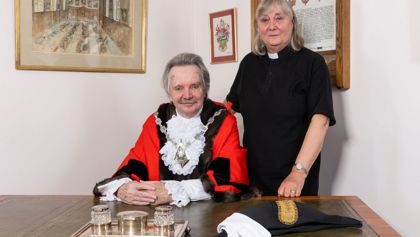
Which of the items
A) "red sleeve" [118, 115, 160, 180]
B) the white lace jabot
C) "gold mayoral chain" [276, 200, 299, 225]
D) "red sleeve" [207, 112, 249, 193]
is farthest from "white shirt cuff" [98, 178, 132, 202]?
"gold mayoral chain" [276, 200, 299, 225]

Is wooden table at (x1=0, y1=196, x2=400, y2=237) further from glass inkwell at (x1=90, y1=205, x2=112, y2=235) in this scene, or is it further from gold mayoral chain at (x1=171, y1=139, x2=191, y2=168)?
gold mayoral chain at (x1=171, y1=139, x2=191, y2=168)

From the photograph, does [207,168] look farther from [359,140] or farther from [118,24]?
[118,24]

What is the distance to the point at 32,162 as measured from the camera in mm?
3068

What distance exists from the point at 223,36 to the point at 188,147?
1722mm

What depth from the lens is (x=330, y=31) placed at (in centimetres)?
292

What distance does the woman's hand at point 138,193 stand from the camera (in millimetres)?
2006

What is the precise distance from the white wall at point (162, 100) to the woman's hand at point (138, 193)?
1.23 meters

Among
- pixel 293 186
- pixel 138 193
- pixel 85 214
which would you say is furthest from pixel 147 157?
→ pixel 293 186

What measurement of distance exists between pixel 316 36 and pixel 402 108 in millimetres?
716

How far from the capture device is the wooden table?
1.59 meters

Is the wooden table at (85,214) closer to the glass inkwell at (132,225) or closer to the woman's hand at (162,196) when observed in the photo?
the woman's hand at (162,196)

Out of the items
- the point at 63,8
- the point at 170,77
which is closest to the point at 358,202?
the point at 170,77

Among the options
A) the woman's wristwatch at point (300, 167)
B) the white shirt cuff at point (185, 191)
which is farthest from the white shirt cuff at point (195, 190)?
the woman's wristwatch at point (300, 167)

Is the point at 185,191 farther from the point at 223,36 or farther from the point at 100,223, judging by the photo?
the point at 223,36
